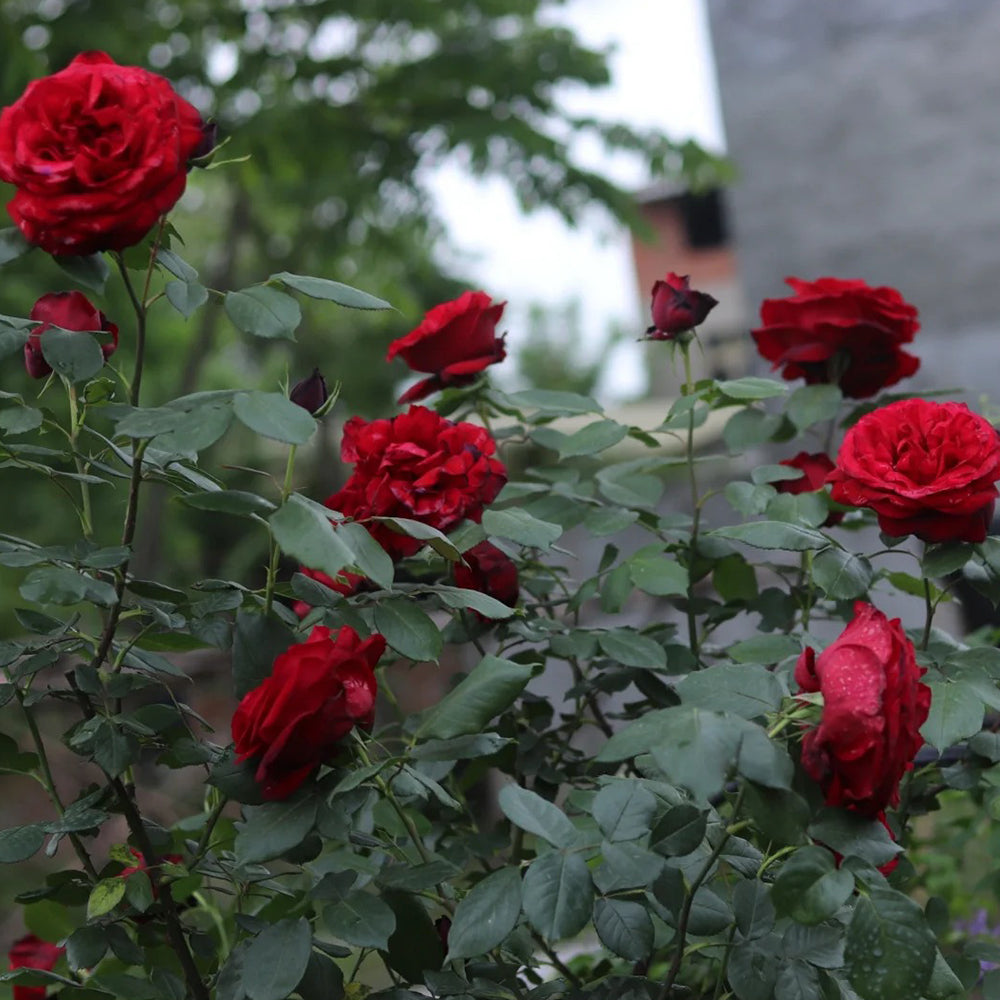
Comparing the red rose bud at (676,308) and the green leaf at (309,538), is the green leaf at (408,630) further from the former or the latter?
the red rose bud at (676,308)

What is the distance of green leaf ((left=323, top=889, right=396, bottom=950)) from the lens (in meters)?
0.84

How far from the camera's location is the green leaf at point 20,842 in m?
0.95

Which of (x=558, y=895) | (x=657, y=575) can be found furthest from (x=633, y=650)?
(x=558, y=895)

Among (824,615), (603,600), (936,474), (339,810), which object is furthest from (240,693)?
(824,615)

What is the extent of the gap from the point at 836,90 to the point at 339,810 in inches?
187

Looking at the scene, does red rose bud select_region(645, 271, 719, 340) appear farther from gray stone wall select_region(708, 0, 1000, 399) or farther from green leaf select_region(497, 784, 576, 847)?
gray stone wall select_region(708, 0, 1000, 399)

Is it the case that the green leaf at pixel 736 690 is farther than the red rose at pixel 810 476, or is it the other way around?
the red rose at pixel 810 476

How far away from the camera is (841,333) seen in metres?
1.41

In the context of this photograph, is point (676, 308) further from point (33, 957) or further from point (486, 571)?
point (33, 957)

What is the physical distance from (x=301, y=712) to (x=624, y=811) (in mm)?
221

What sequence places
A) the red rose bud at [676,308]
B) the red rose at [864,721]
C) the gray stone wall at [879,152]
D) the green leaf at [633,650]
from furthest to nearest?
1. the gray stone wall at [879,152]
2. the red rose bud at [676,308]
3. the green leaf at [633,650]
4. the red rose at [864,721]

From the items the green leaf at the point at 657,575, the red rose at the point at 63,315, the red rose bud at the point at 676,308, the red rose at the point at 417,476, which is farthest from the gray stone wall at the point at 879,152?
the red rose at the point at 63,315

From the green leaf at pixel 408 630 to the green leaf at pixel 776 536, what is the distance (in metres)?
0.29

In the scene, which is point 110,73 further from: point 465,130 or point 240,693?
point 465,130
